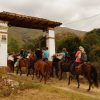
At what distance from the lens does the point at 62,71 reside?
22.4 m

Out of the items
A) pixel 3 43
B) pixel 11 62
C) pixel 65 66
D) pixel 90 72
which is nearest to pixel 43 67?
pixel 65 66

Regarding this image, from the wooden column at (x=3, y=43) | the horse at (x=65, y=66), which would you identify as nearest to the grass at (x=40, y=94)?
the horse at (x=65, y=66)

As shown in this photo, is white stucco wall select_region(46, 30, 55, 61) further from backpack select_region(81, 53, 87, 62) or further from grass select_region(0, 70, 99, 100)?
grass select_region(0, 70, 99, 100)

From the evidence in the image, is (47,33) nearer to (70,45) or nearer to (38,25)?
(38,25)

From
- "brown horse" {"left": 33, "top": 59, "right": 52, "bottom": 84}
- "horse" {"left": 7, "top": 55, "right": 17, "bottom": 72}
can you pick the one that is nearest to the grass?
"brown horse" {"left": 33, "top": 59, "right": 52, "bottom": 84}

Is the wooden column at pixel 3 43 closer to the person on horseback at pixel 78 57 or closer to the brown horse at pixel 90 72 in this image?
the person on horseback at pixel 78 57

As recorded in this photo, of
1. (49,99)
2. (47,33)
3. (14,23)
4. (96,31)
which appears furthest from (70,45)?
(49,99)

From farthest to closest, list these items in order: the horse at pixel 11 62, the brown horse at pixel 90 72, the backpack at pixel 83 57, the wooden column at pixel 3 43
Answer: the horse at pixel 11 62 < the wooden column at pixel 3 43 < the backpack at pixel 83 57 < the brown horse at pixel 90 72

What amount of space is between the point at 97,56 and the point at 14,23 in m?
12.6

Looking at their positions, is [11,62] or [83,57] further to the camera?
[11,62]

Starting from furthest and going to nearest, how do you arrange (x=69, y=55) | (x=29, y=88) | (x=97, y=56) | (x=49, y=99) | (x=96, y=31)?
(x=96, y=31), (x=97, y=56), (x=69, y=55), (x=29, y=88), (x=49, y=99)

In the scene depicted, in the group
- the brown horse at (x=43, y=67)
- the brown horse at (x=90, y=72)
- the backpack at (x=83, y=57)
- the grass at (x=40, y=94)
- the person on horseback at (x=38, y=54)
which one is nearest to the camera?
the grass at (x=40, y=94)

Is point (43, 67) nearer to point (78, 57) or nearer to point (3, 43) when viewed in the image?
point (78, 57)

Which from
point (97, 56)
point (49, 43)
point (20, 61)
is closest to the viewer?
point (20, 61)
